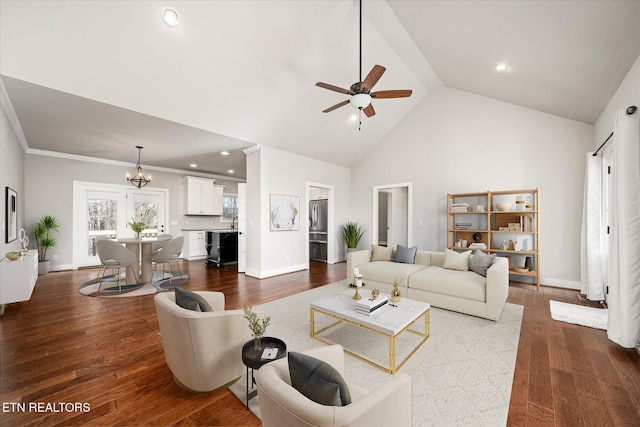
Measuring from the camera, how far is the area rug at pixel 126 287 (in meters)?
4.25

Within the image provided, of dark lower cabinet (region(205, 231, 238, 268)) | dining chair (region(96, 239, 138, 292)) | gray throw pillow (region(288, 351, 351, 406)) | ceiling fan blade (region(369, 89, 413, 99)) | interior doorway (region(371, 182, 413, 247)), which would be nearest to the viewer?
gray throw pillow (region(288, 351, 351, 406))

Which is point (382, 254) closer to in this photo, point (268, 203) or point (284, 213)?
point (284, 213)

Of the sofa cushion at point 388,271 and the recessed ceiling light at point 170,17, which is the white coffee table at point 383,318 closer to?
the sofa cushion at point 388,271

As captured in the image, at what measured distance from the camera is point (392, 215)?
8.09 m

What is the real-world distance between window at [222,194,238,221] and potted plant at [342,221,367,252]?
13.5 ft

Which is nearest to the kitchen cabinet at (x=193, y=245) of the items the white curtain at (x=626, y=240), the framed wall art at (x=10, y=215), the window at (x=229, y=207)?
the window at (x=229, y=207)

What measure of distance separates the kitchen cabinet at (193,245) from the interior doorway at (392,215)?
521 centimetres

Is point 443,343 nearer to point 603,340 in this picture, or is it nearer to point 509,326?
point 509,326

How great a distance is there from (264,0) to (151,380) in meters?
3.84

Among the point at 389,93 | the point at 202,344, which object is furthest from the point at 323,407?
the point at 389,93

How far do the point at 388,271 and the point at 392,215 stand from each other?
167 inches

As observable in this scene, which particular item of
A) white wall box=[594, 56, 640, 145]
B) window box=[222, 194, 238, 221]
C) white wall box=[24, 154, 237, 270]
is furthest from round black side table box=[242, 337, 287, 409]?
window box=[222, 194, 238, 221]

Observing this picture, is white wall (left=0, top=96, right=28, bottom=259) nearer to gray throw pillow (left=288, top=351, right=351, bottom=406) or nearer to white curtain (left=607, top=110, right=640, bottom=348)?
gray throw pillow (left=288, top=351, right=351, bottom=406)

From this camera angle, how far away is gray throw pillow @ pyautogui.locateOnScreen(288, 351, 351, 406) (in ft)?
3.12
